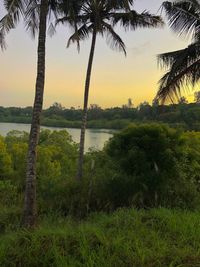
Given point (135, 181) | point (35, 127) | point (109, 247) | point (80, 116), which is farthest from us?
point (80, 116)

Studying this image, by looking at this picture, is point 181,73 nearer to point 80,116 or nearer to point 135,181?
point 135,181

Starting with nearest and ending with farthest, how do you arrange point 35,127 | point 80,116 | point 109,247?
point 109,247 → point 35,127 → point 80,116

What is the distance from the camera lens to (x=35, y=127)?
7656 millimetres

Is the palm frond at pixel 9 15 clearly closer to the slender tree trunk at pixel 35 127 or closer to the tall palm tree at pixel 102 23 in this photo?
the slender tree trunk at pixel 35 127

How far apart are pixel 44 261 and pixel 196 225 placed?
9.85 ft

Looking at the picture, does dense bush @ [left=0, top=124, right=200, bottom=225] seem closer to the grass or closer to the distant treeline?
the grass

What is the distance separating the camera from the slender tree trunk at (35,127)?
7.66m

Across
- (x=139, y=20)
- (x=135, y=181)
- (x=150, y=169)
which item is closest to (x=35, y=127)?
(x=135, y=181)

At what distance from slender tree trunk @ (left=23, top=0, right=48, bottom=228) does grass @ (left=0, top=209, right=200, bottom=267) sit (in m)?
1.13

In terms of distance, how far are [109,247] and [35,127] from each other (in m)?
2.95

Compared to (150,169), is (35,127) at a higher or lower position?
higher

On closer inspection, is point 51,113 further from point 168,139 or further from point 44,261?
point 44,261

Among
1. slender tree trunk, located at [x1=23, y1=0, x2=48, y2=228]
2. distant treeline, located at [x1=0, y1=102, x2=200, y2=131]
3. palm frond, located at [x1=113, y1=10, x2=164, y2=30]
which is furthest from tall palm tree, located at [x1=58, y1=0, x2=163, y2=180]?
distant treeline, located at [x1=0, y1=102, x2=200, y2=131]

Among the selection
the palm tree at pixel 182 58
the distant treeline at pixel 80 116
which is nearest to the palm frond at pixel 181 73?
the palm tree at pixel 182 58
